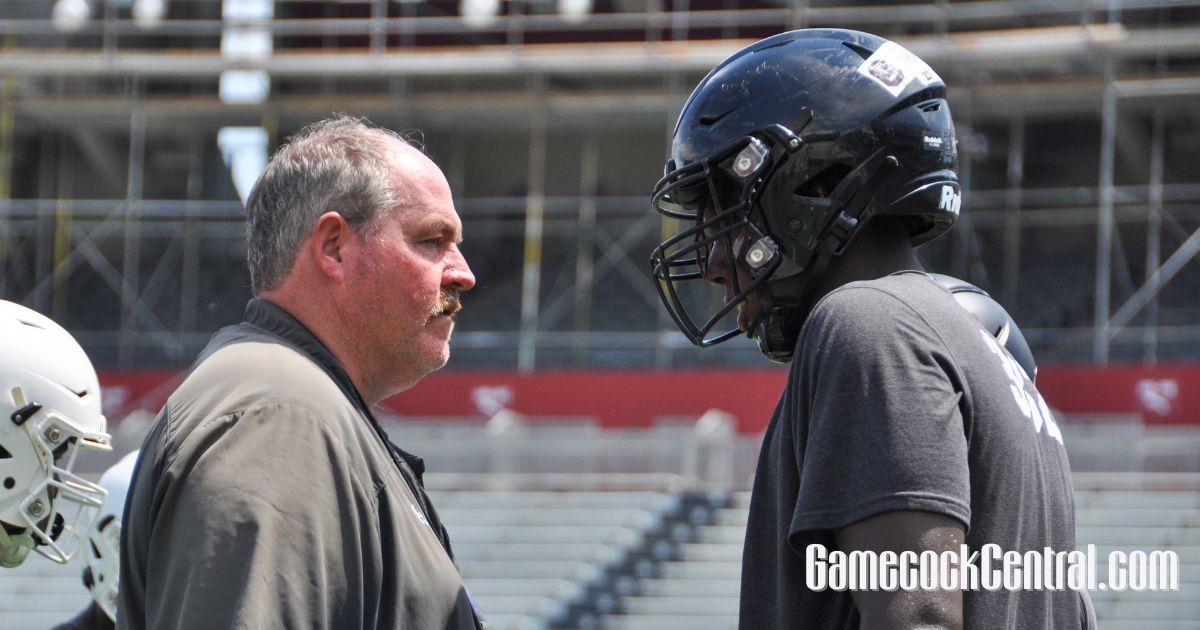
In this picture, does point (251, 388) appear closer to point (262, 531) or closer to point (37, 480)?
point (262, 531)

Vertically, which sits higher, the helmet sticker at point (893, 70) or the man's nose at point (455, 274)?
the helmet sticker at point (893, 70)

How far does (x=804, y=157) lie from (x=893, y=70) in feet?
0.69

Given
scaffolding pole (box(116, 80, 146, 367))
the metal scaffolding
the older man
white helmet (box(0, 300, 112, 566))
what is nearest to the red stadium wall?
the metal scaffolding

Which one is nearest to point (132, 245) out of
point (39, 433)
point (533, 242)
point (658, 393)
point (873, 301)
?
point (533, 242)

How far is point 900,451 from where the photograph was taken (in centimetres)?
230

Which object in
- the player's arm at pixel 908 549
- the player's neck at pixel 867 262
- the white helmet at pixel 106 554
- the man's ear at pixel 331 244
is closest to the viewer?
the player's arm at pixel 908 549

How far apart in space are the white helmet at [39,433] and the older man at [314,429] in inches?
52.9

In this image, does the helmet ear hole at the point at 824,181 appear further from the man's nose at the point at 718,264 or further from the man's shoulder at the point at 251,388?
the man's shoulder at the point at 251,388

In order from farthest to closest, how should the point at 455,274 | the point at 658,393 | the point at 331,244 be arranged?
the point at 658,393 → the point at 455,274 → the point at 331,244

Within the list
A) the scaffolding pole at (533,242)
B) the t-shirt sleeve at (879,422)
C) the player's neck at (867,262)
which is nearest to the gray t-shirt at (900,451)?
the t-shirt sleeve at (879,422)

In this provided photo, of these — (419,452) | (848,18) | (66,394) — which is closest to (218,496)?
(66,394)

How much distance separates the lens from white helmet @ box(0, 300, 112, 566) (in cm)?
405

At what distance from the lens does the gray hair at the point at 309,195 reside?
2.95 m

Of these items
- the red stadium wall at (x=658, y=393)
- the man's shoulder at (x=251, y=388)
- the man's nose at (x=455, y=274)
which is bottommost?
the red stadium wall at (x=658, y=393)
